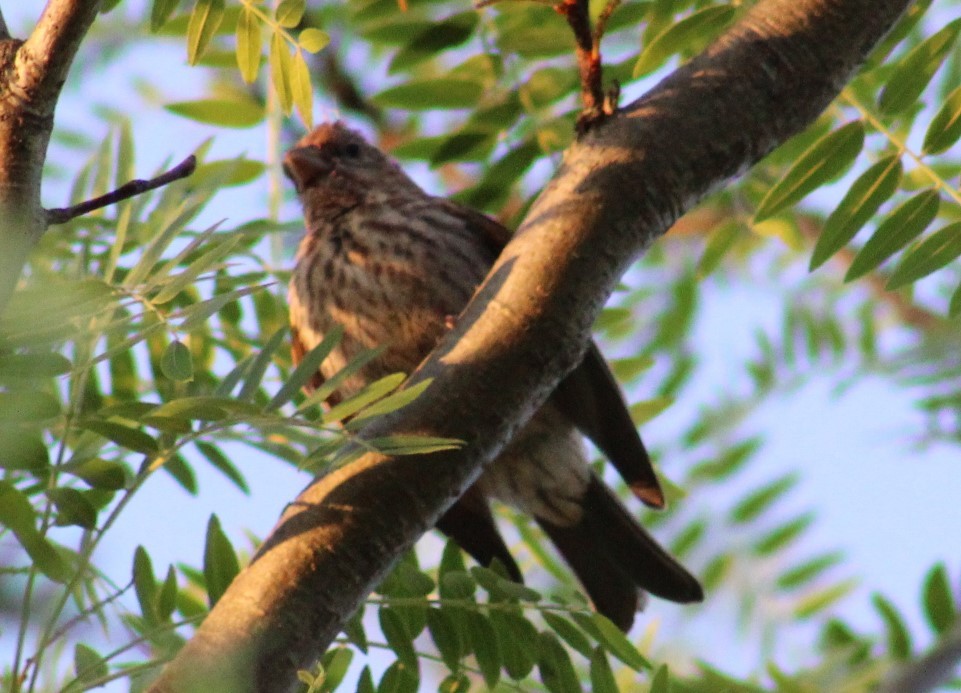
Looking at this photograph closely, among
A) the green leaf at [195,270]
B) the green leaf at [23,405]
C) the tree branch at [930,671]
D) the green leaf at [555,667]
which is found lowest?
the tree branch at [930,671]

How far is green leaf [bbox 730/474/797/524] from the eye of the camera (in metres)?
3.99

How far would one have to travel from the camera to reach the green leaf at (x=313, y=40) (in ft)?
8.11

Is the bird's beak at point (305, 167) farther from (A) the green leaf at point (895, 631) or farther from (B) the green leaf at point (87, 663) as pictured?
(B) the green leaf at point (87, 663)

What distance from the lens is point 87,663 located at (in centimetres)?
214

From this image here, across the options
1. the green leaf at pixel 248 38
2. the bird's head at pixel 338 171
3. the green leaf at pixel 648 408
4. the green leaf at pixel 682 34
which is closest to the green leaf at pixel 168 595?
the green leaf at pixel 248 38

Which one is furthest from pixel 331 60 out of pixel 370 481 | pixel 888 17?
pixel 370 481

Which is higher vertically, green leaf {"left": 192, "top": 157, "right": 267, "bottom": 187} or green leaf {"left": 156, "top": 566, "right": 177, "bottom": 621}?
green leaf {"left": 192, "top": 157, "right": 267, "bottom": 187}

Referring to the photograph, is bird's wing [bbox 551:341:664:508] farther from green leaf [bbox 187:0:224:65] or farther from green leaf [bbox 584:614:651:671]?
green leaf [bbox 187:0:224:65]

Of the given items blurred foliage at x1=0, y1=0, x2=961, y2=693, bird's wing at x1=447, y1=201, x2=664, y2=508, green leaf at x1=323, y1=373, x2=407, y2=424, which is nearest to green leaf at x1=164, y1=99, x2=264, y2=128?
blurred foliage at x1=0, y1=0, x2=961, y2=693

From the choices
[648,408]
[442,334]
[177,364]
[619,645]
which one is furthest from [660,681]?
[442,334]

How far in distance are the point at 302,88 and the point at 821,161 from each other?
102cm

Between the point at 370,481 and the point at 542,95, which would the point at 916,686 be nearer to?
the point at 370,481

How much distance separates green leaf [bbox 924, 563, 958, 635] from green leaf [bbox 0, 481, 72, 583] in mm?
1923

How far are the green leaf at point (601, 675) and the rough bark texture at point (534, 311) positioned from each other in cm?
46
